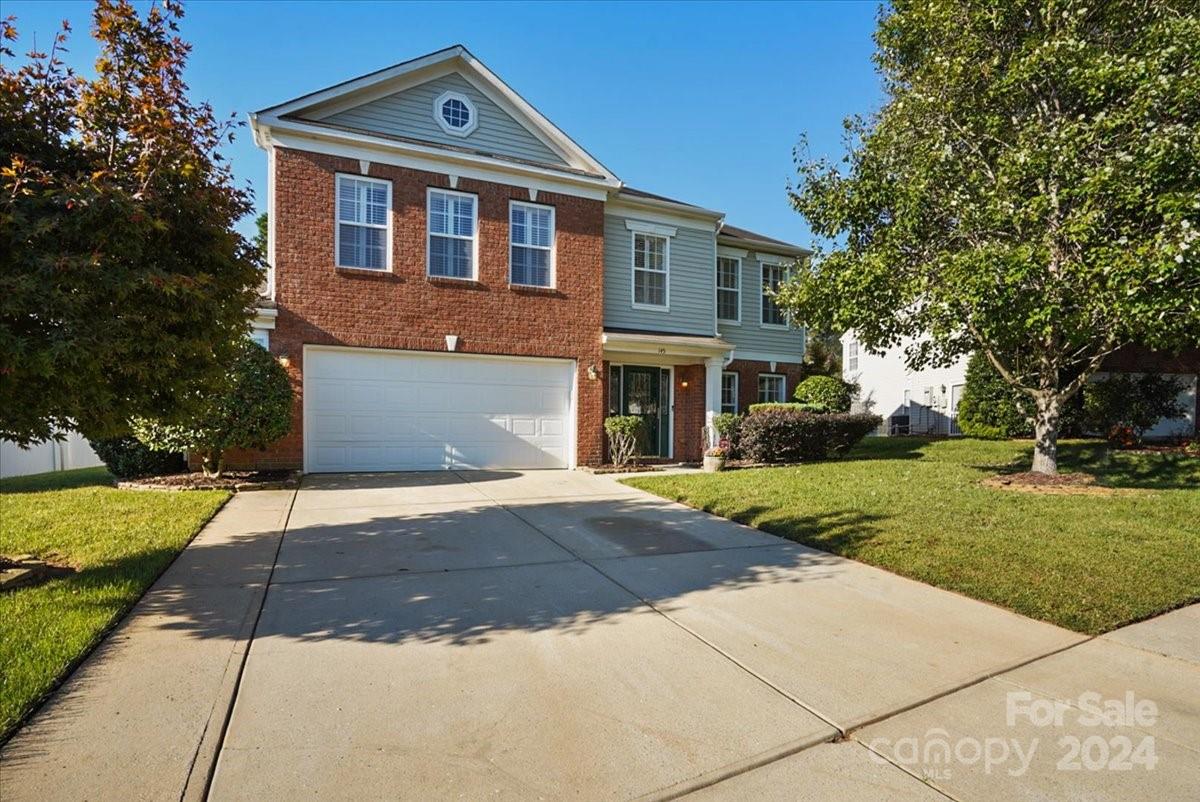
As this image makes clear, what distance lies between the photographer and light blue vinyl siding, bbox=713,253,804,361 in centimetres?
1612

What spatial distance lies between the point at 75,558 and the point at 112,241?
297 cm

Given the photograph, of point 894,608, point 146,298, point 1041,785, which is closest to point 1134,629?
point 894,608

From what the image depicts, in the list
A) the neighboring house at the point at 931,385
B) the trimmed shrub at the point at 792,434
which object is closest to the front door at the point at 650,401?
the trimmed shrub at the point at 792,434

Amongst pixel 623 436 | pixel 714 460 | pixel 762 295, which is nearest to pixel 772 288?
pixel 762 295

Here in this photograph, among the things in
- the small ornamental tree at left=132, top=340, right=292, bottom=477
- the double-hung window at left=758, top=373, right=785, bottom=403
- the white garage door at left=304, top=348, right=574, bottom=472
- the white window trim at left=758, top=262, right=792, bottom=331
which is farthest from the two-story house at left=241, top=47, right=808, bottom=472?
the white window trim at left=758, top=262, right=792, bottom=331

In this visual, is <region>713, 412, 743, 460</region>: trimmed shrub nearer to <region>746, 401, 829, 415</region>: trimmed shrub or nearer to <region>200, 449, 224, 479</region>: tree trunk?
<region>746, 401, 829, 415</region>: trimmed shrub

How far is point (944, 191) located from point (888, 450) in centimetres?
765

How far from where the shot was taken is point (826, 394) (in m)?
15.5

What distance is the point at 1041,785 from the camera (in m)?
2.49

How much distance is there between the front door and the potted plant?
72.9 inches

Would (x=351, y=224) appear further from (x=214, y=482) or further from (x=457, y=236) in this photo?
(x=214, y=482)

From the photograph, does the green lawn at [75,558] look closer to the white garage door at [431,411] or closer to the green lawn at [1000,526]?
the white garage door at [431,411]

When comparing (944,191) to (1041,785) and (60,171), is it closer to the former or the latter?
(1041,785)

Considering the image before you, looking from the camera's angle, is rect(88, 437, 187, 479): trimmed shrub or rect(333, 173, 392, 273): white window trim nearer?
rect(88, 437, 187, 479): trimmed shrub
